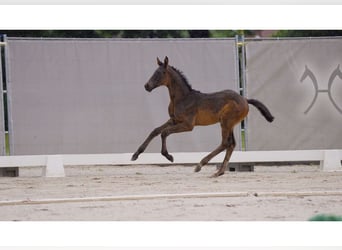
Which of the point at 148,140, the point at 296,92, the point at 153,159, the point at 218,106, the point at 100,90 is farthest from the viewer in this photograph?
the point at 296,92

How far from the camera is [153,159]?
14805 millimetres

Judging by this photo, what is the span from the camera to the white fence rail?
1436 cm

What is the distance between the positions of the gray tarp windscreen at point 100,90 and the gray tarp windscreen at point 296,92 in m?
0.60

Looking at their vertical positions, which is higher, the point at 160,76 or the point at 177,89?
the point at 160,76

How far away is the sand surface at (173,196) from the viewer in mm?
9375

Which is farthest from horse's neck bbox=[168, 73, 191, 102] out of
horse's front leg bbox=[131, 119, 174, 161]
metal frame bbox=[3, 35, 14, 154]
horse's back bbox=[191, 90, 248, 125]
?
metal frame bbox=[3, 35, 14, 154]

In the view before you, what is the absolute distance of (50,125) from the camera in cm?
1516

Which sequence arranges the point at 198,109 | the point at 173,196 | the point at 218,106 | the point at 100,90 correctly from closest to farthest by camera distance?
the point at 173,196 → the point at 218,106 → the point at 198,109 → the point at 100,90

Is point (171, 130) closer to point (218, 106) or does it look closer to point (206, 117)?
point (206, 117)

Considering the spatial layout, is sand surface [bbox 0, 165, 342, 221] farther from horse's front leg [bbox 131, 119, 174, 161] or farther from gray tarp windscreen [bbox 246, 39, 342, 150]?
gray tarp windscreen [bbox 246, 39, 342, 150]

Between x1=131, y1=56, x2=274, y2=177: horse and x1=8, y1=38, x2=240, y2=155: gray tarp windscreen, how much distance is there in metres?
1.63

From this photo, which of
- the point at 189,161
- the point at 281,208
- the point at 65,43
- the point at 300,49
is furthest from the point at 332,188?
the point at 65,43

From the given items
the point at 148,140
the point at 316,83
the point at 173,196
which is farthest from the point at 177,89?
the point at 173,196

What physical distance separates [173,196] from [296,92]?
6.01 m
